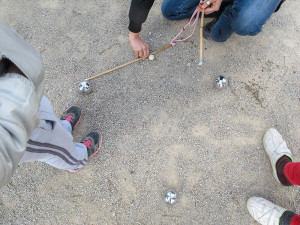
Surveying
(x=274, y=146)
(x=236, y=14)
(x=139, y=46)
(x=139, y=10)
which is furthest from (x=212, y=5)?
(x=274, y=146)

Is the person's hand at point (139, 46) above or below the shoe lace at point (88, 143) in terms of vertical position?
above

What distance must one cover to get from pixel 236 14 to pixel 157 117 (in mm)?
1109

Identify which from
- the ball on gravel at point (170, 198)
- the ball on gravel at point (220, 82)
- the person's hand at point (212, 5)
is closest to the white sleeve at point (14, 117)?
the ball on gravel at point (170, 198)

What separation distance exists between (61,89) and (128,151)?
2.97 ft

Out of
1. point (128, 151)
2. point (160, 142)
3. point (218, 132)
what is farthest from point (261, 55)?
point (128, 151)

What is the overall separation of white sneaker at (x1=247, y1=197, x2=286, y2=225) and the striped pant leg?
1.49 meters

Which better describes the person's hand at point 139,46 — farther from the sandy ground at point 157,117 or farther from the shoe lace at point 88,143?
the shoe lace at point 88,143

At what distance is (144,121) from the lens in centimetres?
216

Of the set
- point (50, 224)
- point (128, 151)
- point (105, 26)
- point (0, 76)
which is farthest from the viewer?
point (105, 26)

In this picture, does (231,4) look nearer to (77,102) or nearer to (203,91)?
(203,91)

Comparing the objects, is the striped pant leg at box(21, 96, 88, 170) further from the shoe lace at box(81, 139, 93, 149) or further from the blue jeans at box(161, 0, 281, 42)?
the blue jeans at box(161, 0, 281, 42)

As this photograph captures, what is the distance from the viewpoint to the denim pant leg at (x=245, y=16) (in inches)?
72.9

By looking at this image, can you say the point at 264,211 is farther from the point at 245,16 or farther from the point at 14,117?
the point at 14,117

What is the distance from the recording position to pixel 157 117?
7.12 feet
